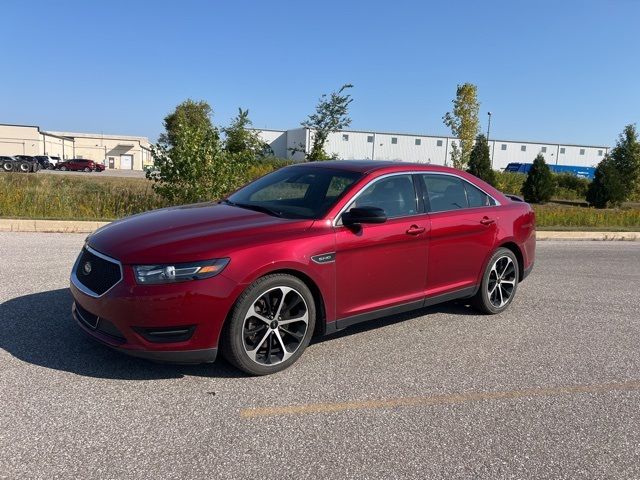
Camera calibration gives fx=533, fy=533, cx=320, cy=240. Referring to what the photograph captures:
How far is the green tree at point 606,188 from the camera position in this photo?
24.3 metres

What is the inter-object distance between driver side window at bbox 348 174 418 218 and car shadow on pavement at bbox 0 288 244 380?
183cm

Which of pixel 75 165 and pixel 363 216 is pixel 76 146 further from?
pixel 363 216

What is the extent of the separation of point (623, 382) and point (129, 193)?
12120 millimetres

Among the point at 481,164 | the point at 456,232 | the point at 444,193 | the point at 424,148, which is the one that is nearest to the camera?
the point at 456,232

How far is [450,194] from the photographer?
17.8 feet

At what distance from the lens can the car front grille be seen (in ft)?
12.1

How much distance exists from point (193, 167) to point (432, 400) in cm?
946

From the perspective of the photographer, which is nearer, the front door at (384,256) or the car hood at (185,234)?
the car hood at (185,234)

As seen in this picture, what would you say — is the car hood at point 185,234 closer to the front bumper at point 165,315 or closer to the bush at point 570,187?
the front bumper at point 165,315

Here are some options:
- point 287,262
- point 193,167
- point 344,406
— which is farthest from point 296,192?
point 193,167

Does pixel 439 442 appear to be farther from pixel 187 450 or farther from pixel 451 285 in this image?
pixel 451 285

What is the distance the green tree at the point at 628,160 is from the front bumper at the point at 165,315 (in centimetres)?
2646

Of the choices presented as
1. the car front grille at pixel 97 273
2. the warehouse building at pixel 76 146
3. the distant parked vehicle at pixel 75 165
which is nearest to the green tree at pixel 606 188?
the car front grille at pixel 97 273

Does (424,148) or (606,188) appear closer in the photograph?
(606,188)
